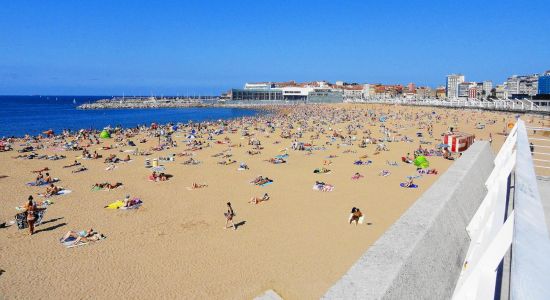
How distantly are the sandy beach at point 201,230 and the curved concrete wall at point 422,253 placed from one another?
108 inches

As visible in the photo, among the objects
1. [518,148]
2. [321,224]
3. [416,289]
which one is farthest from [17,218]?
[518,148]

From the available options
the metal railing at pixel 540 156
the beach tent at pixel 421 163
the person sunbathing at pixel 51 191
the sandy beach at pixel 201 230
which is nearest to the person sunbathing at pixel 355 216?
the sandy beach at pixel 201 230

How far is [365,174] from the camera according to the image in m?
15.2

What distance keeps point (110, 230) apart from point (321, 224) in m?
5.20

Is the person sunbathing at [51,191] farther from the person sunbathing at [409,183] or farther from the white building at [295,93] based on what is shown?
the white building at [295,93]

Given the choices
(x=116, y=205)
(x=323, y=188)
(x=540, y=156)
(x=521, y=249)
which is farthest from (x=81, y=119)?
(x=521, y=249)

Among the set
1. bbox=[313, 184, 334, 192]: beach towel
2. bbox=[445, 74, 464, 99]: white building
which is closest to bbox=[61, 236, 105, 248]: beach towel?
bbox=[313, 184, 334, 192]: beach towel

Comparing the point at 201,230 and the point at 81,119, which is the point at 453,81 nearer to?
the point at 81,119

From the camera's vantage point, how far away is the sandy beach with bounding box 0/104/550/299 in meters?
6.85

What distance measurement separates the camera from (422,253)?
345cm

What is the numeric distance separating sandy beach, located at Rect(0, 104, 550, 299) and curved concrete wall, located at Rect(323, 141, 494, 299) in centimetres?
274

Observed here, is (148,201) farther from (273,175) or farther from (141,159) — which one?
(141,159)

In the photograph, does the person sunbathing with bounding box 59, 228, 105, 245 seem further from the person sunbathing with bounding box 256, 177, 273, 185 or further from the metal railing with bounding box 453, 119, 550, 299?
the metal railing with bounding box 453, 119, 550, 299

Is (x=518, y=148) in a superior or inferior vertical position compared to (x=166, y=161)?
superior
